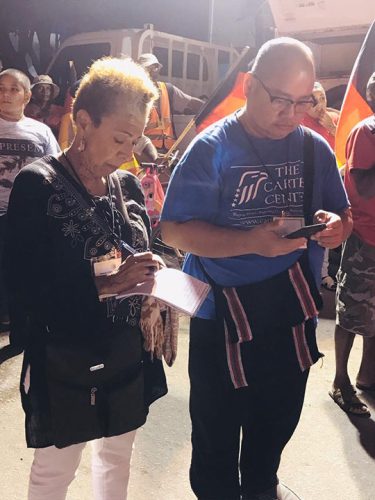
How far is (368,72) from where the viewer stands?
3359mm

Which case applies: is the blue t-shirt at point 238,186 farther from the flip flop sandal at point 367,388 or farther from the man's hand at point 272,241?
the flip flop sandal at point 367,388

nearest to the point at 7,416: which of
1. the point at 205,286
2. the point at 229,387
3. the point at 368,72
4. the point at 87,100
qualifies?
the point at 229,387

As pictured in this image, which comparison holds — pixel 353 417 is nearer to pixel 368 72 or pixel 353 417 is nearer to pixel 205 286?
pixel 205 286

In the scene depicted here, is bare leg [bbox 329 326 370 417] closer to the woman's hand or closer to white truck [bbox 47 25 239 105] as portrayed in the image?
the woman's hand

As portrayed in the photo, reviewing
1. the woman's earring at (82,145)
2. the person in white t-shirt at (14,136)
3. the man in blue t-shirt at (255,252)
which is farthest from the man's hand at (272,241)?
the person in white t-shirt at (14,136)

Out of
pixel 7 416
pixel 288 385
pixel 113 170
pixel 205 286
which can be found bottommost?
pixel 7 416

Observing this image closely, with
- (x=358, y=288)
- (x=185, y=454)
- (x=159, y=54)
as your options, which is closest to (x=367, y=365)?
(x=358, y=288)

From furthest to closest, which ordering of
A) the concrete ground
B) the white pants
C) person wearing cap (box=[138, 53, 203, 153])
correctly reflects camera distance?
1. person wearing cap (box=[138, 53, 203, 153])
2. the concrete ground
3. the white pants

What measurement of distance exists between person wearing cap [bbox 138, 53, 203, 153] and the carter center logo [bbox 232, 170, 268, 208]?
154 inches

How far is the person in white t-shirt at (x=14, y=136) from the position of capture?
3748 millimetres

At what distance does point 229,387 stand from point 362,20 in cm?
550

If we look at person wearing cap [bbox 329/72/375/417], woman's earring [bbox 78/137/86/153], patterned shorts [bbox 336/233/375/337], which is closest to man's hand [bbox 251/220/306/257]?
woman's earring [bbox 78/137/86/153]

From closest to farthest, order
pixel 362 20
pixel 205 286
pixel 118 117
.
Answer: pixel 118 117, pixel 205 286, pixel 362 20

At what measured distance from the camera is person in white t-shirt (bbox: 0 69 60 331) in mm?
3748
